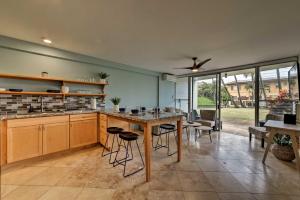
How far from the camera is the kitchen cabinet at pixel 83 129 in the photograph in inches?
136

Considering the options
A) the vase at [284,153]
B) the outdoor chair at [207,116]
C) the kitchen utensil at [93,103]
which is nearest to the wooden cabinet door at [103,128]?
the kitchen utensil at [93,103]

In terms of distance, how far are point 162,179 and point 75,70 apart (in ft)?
11.2

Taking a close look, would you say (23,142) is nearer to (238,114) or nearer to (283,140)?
(283,140)

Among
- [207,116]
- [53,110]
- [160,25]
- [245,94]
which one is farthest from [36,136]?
[245,94]

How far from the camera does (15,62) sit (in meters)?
3.21

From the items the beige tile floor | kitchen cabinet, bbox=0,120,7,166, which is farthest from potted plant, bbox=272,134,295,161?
kitchen cabinet, bbox=0,120,7,166

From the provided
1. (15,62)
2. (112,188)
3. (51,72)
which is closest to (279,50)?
(112,188)

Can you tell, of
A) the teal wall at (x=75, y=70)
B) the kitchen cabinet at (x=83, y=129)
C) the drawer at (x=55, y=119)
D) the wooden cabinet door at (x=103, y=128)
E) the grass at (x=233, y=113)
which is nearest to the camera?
the drawer at (x=55, y=119)

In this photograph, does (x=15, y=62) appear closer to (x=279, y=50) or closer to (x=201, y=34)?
(x=201, y=34)

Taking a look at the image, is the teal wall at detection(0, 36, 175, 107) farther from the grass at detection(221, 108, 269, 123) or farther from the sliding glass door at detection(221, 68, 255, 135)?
the grass at detection(221, 108, 269, 123)

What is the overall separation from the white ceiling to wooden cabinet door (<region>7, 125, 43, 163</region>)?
69.9 inches

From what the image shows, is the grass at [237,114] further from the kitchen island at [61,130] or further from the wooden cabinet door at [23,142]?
the wooden cabinet door at [23,142]

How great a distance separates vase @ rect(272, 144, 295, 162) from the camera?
306 centimetres

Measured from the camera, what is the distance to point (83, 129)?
11.9ft
